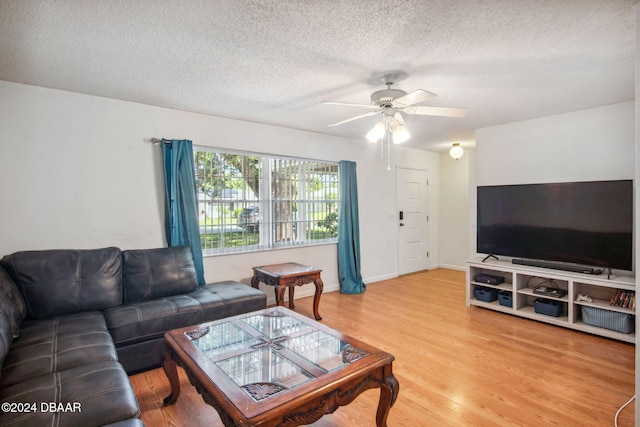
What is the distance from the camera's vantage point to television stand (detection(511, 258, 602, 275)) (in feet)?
10.9

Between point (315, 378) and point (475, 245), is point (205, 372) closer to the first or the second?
point (315, 378)

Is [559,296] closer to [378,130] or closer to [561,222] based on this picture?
[561,222]

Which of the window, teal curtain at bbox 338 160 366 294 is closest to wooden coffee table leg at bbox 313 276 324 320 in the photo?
the window

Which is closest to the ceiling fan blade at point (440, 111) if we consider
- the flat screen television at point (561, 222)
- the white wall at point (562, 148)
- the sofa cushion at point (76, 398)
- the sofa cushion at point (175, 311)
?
the flat screen television at point (561, 222)

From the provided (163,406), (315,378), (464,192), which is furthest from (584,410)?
(464,192)

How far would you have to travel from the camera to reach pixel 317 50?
2180 mm

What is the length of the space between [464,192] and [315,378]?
553 cm

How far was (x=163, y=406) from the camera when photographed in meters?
2.11

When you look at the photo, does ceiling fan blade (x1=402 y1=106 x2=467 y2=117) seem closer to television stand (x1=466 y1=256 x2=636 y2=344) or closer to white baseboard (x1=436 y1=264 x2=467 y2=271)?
television stand (x1=466 y1=256 x2=636 y2=344)

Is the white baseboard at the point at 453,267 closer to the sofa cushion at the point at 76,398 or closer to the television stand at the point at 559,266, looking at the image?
the television stand at the point at 559,266

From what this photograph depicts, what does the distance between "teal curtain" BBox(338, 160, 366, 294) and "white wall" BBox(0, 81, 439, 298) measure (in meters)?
1.08

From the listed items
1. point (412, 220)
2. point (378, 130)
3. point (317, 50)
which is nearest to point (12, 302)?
point (317, 50)

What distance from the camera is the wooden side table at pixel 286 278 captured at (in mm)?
3439

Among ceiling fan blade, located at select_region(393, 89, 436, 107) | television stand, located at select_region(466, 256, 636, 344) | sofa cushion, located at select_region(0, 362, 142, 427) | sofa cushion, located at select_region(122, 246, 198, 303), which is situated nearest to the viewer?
sofa cushion, located at select_region(0, 362, 142, 427)
